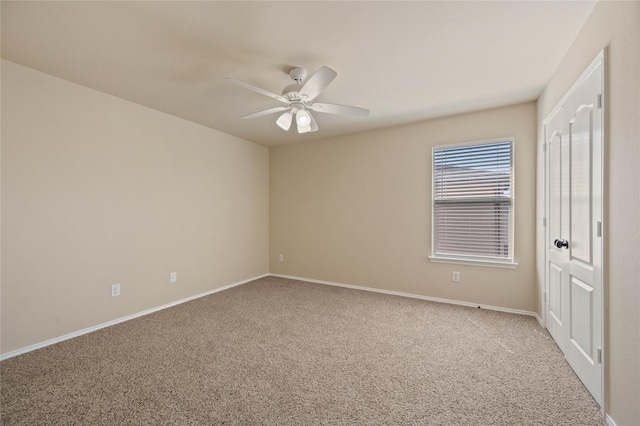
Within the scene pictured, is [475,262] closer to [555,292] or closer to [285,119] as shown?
[555,292]

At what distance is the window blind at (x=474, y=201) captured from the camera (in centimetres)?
334

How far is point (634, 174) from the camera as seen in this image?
1.34 metres

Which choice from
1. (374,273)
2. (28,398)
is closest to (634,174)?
(374,273)

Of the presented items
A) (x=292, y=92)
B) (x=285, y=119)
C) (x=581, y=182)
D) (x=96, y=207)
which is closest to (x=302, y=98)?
(x=292, y=92)

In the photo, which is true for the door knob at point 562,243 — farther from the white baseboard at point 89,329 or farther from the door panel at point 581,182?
the white baseboard at point 89,329

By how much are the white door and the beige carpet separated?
0.25 m

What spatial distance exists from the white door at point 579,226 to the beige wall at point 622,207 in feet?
0.30

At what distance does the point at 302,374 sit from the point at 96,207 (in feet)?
8.58

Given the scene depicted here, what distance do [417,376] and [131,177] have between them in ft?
11.3

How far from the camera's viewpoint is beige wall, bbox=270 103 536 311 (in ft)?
10.6

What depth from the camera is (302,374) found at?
2.04 metres

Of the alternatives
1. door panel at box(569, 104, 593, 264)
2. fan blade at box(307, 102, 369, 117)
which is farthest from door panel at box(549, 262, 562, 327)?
fan blade at box(307, 102, 369, 117)

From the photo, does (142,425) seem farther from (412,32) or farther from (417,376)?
(412,32)

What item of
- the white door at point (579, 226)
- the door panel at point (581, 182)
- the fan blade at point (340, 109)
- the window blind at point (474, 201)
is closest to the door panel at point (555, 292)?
the white door at point (579, 226)
